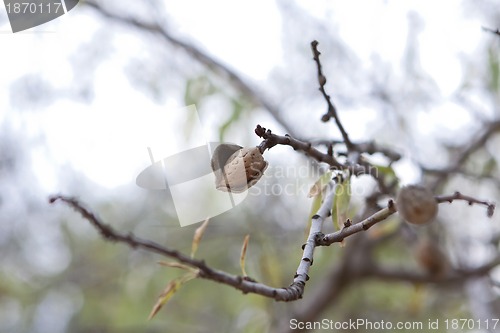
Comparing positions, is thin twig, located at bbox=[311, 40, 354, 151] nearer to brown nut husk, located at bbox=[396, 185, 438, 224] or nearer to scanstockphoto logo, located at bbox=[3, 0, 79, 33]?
brown nut husk, located at bbox=[396, 185, 438, 224]

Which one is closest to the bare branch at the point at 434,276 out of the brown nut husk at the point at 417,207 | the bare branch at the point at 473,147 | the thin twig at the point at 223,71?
the bare branch at the point at 473,147

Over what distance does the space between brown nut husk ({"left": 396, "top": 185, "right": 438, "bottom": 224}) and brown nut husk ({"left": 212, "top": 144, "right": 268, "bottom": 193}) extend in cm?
23

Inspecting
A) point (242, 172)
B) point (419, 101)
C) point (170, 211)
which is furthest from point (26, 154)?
point (242, 172)

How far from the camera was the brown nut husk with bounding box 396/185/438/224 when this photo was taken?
86 centimetres

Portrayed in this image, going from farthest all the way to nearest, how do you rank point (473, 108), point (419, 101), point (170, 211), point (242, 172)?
point (170, 211)
point (419, 101)
point (473, 108)
point (242, 172)

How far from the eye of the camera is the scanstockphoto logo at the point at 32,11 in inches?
62.1

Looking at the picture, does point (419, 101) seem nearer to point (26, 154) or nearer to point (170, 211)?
point (170, 211)

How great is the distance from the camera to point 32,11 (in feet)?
5.21

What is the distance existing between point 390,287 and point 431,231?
0.66 meters

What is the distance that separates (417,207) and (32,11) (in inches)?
47.4

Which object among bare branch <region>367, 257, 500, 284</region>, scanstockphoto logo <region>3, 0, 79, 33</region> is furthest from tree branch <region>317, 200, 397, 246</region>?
scanstockphoto logo <region>3, 0, 79, 33</region>

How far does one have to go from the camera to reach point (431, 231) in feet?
6.26
